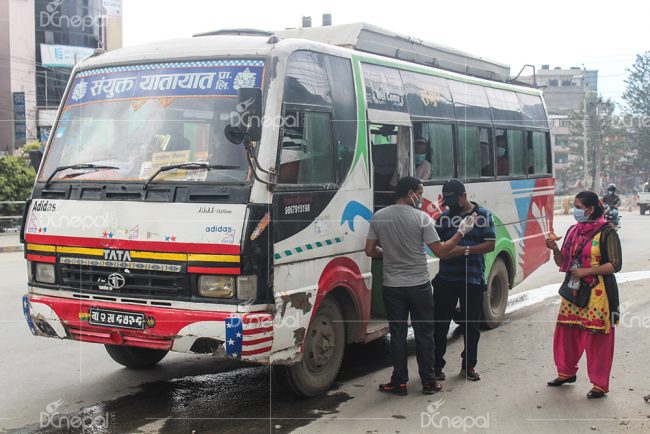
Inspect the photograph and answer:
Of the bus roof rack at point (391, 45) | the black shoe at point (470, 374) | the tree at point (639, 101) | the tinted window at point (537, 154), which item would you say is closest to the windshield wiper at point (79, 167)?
the bus roof rack at point (391, 45)

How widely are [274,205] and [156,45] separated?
6.04 feet

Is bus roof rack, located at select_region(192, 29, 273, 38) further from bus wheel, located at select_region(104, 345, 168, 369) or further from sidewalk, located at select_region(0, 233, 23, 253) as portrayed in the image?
sidewalk, located at select_region(0, 233, 23, 253)

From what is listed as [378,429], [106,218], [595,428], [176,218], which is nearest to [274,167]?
[176,218]

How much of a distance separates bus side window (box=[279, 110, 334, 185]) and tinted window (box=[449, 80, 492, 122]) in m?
3.03

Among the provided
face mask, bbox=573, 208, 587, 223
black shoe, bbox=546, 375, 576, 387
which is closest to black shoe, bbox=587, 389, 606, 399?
black shoe, bbox=546, 375, 576, 387

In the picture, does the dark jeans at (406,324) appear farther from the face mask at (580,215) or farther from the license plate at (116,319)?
the license plate at (116,319)

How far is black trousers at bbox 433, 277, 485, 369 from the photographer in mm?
6738

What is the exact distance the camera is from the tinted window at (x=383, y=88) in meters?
7.05

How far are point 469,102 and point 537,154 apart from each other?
241 cm

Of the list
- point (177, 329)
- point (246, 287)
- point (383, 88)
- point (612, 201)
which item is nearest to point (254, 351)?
point (246, 287)

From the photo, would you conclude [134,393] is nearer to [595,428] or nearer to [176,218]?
[176,218]

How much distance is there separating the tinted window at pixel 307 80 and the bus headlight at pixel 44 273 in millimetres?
2271

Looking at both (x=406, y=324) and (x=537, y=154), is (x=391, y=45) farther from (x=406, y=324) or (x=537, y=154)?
(x=537, y=154)

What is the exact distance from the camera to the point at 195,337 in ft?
17.5
